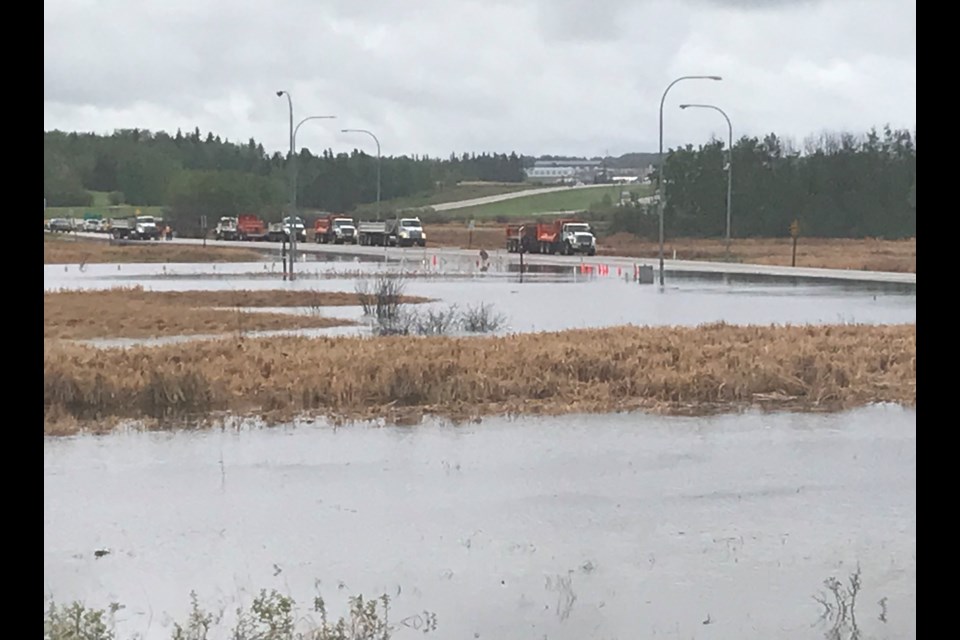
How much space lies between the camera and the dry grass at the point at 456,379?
15.6 metres

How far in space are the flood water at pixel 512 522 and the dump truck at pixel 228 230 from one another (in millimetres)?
85822

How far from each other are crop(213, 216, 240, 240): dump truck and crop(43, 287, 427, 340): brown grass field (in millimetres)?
61216

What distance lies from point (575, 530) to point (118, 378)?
901 centimetres

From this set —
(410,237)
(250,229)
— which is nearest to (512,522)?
(410,237)

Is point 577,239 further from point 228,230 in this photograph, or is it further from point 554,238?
point 228,230

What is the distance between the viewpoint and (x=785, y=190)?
283 ft

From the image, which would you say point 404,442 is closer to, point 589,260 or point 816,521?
point 816,521

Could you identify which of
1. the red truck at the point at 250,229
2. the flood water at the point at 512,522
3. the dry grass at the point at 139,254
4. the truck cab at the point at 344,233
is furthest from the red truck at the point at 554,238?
the flood water at the point at 512,522

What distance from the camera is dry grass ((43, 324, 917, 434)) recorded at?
51.1ft

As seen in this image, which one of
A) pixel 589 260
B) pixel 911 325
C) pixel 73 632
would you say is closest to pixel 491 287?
pixel 911 325

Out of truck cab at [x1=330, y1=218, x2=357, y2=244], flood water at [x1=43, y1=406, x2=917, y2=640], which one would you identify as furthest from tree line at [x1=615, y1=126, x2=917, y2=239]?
flood water at [x1=43, y1=406, x2=917, y2=640]

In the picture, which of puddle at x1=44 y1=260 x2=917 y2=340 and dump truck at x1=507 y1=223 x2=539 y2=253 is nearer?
puddle at x1=44 y1=260 x2=917 y2=340

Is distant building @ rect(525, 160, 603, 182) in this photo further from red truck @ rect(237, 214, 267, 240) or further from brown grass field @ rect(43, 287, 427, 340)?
brown grass field @ rect(43, 287, 427, 340)

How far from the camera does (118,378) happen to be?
54.2 ft
